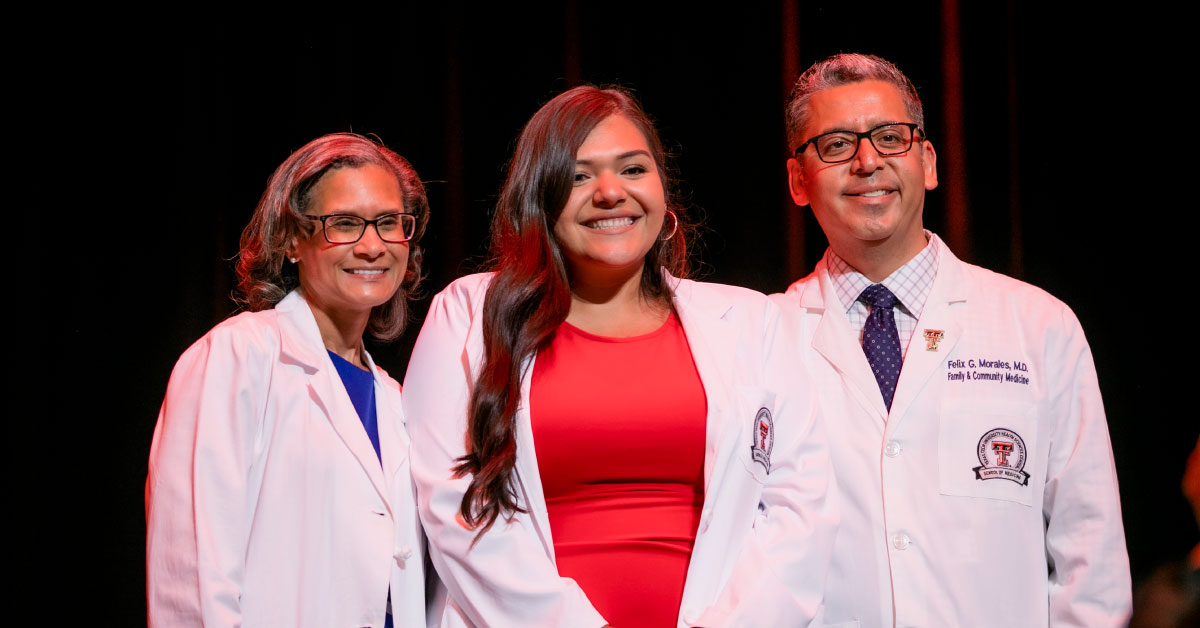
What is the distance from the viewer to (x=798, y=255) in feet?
9.44

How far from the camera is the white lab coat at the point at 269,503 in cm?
183

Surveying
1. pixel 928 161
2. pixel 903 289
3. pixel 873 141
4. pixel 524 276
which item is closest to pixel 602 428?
pixel 524 276

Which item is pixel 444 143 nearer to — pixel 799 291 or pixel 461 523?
pixel 799 291

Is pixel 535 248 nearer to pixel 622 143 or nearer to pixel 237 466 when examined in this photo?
pixel 622 143

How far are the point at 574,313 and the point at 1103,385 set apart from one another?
Answer: 1625mm

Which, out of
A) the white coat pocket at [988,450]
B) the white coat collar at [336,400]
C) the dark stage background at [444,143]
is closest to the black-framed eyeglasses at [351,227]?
the white coat collar at [336,400]

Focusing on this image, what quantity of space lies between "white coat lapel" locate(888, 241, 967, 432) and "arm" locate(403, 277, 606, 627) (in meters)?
0.78

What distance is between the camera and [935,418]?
2.07 metres

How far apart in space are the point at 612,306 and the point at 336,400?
0.58m

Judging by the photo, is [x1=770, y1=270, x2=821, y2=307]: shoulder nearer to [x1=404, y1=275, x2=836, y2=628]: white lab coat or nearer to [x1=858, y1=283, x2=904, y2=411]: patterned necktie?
[x1=858, y1=283, x2=904, y2=411]: patterned necktie

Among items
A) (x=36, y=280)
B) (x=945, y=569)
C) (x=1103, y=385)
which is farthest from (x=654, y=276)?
(x=36, y=280)

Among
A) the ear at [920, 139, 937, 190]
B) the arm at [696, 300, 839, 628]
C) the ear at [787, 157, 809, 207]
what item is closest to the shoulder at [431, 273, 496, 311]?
the arm at [696, 300, 839, 628]

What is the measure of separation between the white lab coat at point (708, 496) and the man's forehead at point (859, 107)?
528 mm

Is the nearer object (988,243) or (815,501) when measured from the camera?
(815,501)
